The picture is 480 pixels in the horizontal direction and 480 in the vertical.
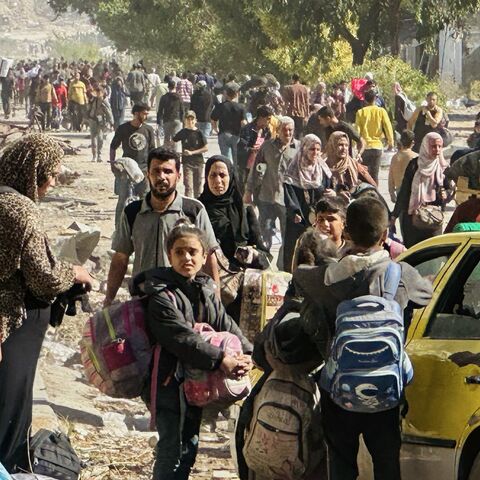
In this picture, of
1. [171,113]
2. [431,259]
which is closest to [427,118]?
[171,113]

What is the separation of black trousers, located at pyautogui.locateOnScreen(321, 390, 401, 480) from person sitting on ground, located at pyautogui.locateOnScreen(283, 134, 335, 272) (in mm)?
6316

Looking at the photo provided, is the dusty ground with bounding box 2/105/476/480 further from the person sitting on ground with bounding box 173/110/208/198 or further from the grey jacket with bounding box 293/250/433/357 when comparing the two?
the person sitting on ground with bounding box 173/110/208/198

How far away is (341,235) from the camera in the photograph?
816 cm

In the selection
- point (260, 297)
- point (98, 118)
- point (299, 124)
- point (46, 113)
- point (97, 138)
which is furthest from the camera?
point (46, 113)

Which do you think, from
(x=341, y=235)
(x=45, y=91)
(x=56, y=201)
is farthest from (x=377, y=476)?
(x=45, y=91)

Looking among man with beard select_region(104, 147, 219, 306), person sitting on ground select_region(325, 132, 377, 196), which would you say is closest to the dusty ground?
man with beard select_region(104, 147, 219, 306)

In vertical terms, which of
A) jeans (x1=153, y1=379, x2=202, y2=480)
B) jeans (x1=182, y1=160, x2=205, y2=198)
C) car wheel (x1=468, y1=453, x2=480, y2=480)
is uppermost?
car wheel (x1=468, y1=453, x2=480, y2=480)

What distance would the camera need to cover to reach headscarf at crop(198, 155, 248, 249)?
9.66 meters

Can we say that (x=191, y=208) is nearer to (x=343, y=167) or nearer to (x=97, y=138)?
(x=343, y=167)

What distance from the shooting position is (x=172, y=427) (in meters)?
6.77

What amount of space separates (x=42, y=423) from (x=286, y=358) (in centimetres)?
240

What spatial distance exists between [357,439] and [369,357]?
1.33 ft

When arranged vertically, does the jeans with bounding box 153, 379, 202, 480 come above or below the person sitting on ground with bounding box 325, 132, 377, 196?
below

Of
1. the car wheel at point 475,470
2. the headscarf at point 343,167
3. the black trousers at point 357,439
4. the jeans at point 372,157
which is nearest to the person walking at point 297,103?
the jeans at point 372,157
